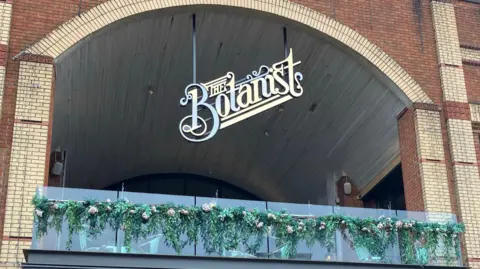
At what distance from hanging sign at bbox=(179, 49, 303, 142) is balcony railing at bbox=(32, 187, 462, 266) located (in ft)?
5.75

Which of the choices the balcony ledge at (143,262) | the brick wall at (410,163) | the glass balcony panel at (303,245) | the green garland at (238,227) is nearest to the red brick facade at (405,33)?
the brick wall at (410,163)

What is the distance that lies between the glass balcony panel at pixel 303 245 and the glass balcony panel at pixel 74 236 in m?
2.59

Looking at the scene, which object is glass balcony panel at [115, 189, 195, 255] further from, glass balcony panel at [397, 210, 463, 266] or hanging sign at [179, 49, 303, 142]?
glass balcony panel at [397, 210, 463, 266]

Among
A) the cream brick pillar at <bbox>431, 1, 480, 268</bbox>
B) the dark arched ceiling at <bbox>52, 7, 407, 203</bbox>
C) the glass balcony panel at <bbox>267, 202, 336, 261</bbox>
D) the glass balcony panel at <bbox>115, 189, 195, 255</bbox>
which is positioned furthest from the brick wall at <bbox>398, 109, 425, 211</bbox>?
the glass balcony panel at <bbox>115, 189, 195, 255</bbox>

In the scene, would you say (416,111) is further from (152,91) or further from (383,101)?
(152,91)

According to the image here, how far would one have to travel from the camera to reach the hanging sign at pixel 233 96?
12477 mm

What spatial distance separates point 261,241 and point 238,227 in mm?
445

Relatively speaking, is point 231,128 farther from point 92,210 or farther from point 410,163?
point 92,210

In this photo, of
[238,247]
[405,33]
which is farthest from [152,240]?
[405,33]

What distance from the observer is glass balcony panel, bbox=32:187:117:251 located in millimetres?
10406

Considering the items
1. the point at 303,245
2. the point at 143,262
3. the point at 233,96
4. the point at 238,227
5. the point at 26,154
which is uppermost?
the point at 233,96

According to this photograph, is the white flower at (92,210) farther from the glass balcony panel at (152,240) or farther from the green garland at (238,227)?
the glass balcony panel at (152,240)

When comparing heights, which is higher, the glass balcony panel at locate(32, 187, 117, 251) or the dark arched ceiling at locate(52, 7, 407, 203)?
the dark arched ceiling at locate(52, 7, 407, 203)

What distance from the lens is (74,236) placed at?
10.5 m
